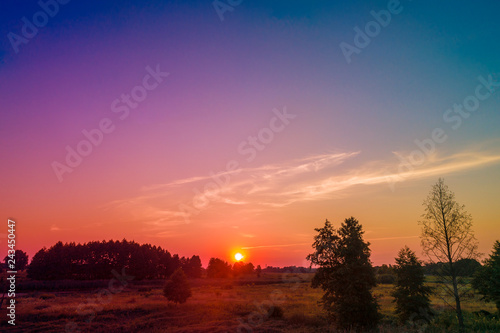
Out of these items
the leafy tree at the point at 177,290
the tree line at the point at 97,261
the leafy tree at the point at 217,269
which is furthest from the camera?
the leafy tree at the point at 217,269

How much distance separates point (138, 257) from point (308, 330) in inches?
3874

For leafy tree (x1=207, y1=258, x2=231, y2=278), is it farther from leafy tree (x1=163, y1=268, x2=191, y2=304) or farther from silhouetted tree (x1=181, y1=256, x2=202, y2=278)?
leafy tree (x1=163, y1=268, x2=191, y2=304)

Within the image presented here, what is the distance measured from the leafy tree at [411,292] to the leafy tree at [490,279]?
8139mm

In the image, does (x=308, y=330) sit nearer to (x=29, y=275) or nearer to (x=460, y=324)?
(x=460, y=324)

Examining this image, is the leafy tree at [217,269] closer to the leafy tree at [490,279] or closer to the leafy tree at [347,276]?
the leafy tree at [490,279]

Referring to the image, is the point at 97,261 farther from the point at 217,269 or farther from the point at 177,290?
the point at 217,269

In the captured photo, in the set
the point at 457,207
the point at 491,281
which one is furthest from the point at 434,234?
the point at 491,281

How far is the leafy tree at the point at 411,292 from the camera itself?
25.1 m

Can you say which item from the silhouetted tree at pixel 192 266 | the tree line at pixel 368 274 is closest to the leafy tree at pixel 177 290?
the tree line at pixel 368 274

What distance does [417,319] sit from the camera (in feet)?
81.3

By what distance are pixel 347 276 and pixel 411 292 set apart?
713 cm

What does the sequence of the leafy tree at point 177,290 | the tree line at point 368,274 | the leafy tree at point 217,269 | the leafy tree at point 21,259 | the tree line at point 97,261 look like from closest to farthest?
the tree line at point 368,274 < the leafy tree at point 177,290 < the tree line at point 97,261 < the leafy tree at point 21,259 < the leafy tree at point 217,269

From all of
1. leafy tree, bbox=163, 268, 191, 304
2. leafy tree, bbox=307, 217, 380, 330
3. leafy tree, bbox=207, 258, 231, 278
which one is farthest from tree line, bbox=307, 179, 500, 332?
leafy tree, bbox=207, 258, 231, 278

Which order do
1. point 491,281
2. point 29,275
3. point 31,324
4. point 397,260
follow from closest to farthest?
point 397,260 < point 491,281 < point 31,324 < point 29,275
